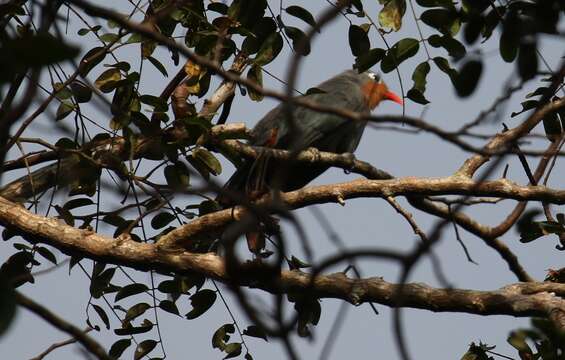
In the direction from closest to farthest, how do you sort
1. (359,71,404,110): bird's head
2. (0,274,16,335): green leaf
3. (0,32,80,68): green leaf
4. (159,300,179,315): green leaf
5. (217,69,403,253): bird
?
(0,32,80,68): green leaf → (0,274,16,335): green leaf → (159,300,179,315): green leaf → (217,69,403,253): bird → (359,71,404,110): bird's head

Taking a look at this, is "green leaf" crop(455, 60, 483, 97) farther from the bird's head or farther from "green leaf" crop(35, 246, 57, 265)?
the bird's head

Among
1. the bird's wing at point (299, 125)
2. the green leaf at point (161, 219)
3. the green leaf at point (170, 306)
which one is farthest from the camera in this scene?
the bird's wing at point (299, 125)

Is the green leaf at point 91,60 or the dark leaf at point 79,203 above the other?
the green leaf at point 91,60

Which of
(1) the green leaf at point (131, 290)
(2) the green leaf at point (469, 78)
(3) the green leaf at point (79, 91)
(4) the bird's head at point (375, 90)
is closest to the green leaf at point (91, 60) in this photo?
(3) the green leaf at point (79, 91)

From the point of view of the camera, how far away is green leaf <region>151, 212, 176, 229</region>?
12.9 ft

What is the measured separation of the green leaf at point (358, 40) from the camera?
373cm

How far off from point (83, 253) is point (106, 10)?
6.95ft

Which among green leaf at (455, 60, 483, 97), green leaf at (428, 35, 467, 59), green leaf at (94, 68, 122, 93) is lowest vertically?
green leaf at (455, 60, 483, 97)

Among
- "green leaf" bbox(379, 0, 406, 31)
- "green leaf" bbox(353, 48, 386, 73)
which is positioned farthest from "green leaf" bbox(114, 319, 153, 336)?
"green leaf" bbox(379, 0, 406, 31)

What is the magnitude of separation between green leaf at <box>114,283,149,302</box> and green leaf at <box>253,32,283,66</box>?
1.06 meters

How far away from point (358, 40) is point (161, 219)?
1.13 meters

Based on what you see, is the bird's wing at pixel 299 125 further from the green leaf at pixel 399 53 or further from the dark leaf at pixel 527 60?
the dark leaf at pixel 527 60

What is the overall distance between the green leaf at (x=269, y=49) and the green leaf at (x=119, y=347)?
1.31 m

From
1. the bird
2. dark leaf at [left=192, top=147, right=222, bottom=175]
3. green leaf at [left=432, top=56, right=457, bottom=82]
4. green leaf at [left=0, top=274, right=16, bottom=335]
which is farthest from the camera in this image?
the bird
